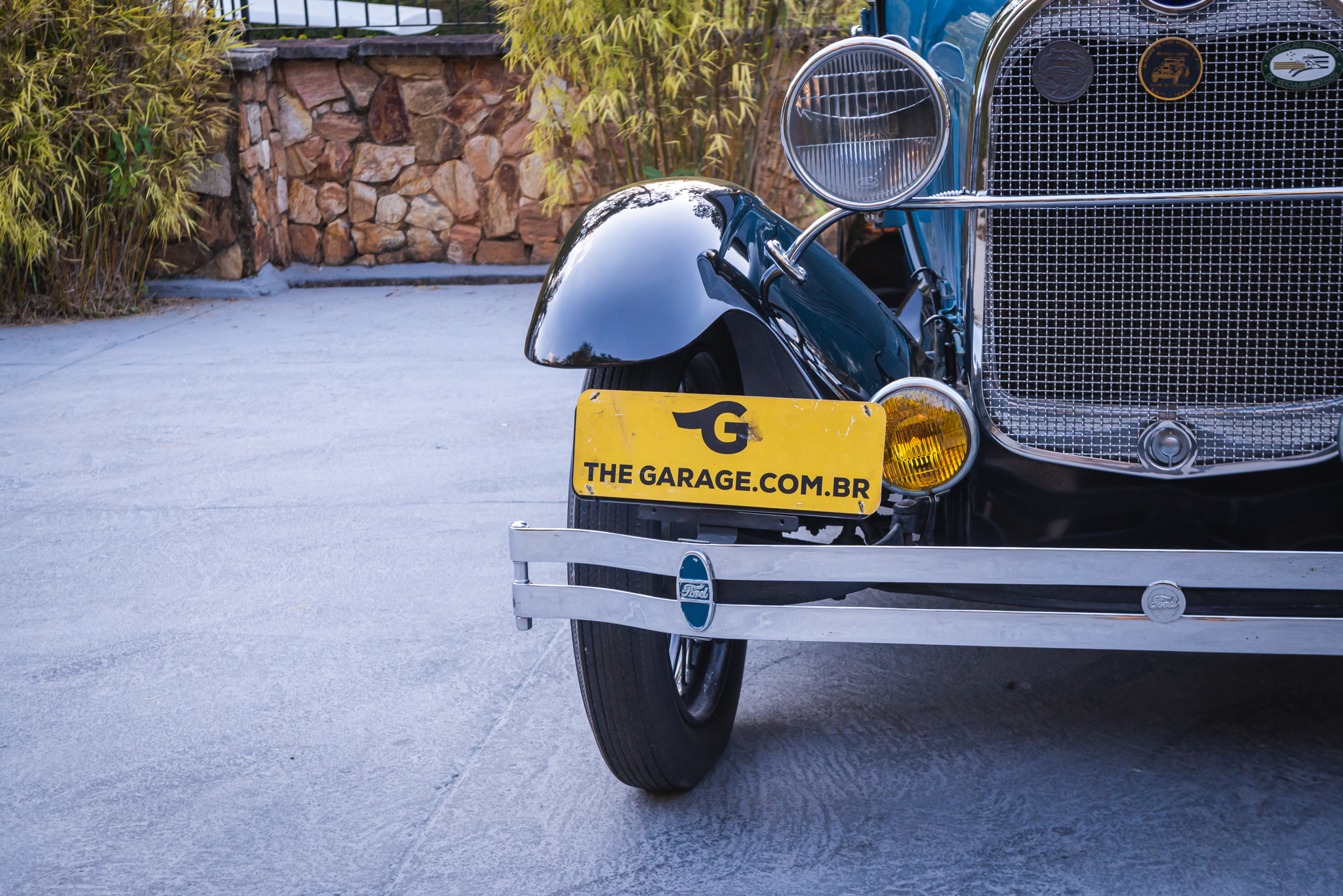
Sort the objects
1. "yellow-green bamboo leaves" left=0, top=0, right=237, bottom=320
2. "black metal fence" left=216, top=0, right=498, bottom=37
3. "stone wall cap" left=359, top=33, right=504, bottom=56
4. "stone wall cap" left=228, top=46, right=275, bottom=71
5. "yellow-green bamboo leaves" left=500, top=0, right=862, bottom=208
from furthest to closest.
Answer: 1. "black metal fence" left=216, top=0, right=498, bottom=37
2. "stone wall cap" left=359, top=33, right=504, bottom=56
3. "stone wall cap" left=228, top=46, right=275, bottom=71
4. "yellow-green bamboo leaves" left=0, top=0, right=237, bottom=320
5. "yellow-green bamboo leaves" left=500, top=0, right=862, bottom=208

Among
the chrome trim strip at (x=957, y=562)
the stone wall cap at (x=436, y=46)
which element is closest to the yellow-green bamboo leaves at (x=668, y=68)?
the stone wall cap at (x=436, y=46)

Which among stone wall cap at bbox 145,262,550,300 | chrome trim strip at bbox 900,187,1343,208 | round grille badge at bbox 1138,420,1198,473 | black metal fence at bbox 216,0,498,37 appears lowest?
Result: round grille badge at bbox 1138,420,1198,473

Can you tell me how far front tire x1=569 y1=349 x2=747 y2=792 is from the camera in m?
1.82

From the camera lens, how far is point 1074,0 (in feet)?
5.58

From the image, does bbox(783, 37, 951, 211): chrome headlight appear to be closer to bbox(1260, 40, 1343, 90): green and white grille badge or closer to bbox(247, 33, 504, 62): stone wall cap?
bbox(1260, 40, 1343, 90): green and white grille badge

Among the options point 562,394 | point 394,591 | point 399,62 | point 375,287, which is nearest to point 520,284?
point 375,287

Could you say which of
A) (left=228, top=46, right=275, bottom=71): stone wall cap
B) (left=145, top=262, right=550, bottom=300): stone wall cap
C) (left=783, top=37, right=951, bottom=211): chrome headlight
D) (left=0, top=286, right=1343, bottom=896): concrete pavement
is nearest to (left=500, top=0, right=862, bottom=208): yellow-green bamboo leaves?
(left=145, top=262, right=550, bottom=300): stone wall cap

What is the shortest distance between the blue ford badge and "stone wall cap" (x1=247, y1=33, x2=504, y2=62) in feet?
→ 19.5

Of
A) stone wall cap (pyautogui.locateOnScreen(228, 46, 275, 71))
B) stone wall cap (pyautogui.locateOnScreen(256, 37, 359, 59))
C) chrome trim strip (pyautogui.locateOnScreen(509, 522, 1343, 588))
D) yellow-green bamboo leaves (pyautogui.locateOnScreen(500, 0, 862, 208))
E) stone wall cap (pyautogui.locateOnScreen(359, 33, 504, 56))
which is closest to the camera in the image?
chrome trim strip (pyautogui.locateOnScreen(509, 522, 1343, 588))

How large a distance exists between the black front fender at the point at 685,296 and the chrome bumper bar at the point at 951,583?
0.30m

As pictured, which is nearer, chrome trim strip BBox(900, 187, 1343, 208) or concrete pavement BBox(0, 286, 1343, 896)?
chrome trim strip BBox(900, 187, 1343, 208)

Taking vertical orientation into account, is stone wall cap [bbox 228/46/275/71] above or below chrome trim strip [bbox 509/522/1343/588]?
above

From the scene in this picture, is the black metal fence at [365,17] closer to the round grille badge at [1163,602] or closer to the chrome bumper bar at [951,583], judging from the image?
the chrome bumper bar at [951,583]

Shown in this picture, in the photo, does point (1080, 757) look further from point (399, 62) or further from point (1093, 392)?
point (399, 62)
